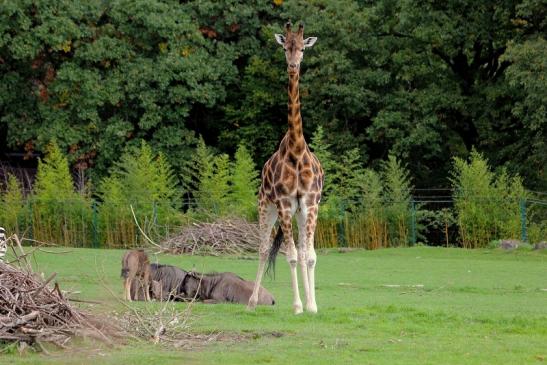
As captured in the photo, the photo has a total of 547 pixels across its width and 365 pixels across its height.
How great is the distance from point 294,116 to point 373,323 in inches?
128

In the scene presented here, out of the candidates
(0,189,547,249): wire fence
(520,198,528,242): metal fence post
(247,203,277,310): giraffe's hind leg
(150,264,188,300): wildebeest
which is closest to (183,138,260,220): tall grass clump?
(0,189,547,249): wire fence

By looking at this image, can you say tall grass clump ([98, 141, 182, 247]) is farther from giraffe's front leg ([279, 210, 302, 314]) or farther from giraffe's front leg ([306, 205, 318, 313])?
giraffe's front leg ([306, 205, 318, 313])


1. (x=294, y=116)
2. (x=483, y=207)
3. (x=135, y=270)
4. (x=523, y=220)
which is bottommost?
(x=135, y=270)

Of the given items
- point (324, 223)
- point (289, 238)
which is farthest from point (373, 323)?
point (324, 223)

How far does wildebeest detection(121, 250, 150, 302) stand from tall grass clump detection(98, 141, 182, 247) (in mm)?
14310

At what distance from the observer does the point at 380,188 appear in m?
35.1

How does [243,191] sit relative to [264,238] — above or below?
above

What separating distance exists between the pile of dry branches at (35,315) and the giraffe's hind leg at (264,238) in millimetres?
3540

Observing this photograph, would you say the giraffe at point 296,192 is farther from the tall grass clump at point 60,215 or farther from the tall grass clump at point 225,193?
the tall grass clump at point 60,215

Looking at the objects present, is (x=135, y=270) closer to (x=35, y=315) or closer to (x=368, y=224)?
(x=35, y=315)

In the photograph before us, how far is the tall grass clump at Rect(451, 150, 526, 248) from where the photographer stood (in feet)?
109

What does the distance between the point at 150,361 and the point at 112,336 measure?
1.47m

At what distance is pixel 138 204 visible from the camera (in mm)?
36094

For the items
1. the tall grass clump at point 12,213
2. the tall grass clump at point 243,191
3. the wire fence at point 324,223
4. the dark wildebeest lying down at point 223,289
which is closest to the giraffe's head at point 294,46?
the dark wildebeest lying down at point 223,289
